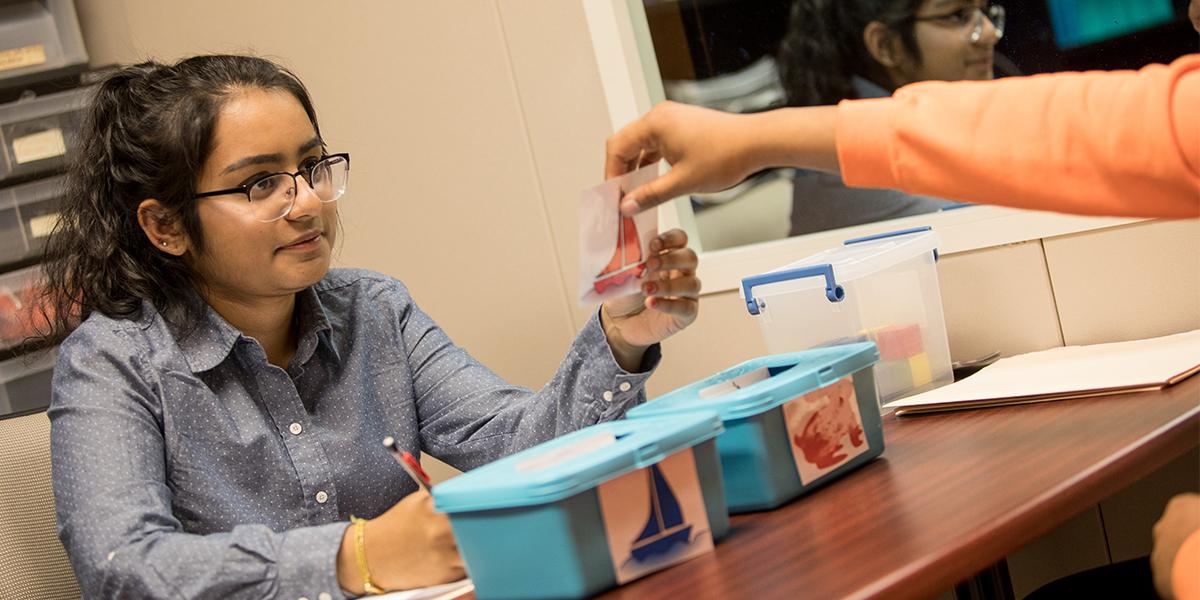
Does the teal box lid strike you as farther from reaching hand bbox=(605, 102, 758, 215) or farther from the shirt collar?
the shirt collar

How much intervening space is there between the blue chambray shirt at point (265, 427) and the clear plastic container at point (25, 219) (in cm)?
146

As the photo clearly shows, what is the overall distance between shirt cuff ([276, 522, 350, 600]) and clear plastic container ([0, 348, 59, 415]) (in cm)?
196

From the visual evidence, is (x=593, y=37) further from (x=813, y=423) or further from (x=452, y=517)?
(x=452, y=517)

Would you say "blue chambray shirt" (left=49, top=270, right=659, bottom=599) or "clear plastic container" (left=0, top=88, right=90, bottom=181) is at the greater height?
"clear plastic container" (left=0, top=88, right=90, bottom=181)

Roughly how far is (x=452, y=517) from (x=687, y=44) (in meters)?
1.58

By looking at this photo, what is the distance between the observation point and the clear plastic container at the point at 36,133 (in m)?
3.15

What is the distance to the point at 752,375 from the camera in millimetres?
1458

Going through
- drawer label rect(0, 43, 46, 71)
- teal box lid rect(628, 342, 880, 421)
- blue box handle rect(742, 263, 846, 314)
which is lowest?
teal box lid rect(628, 342, 880, 421)

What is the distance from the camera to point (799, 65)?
254 cm

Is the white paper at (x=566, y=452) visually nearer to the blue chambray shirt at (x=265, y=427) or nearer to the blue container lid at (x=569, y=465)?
the blue container lid at (x=569, y=465)

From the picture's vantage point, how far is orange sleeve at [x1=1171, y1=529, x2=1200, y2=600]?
1016 millimetres

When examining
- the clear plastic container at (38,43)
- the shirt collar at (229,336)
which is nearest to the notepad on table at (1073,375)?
the shirt collar at (229,336)

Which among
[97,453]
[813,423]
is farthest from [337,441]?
[813,423]

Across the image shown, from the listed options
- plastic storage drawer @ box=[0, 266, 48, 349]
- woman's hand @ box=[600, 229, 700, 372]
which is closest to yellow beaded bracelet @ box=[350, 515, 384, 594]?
woman's hand @ box=[600, 229, 700, 372]
